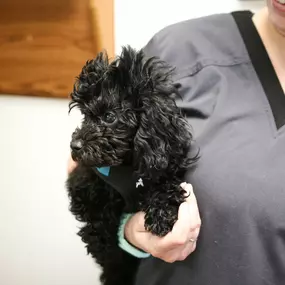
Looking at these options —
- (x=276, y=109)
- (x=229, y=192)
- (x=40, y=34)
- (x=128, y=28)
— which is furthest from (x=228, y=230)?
(x=40, y=34)

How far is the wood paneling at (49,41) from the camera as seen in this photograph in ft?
3.84

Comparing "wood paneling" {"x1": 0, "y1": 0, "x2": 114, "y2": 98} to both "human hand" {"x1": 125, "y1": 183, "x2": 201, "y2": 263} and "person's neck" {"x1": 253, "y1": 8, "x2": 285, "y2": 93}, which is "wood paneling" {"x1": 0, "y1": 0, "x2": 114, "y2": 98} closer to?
"person's neck" {"x1": 253, "y1": 8, "x2": 285, "y2": 93}

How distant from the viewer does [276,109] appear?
2.52 ft

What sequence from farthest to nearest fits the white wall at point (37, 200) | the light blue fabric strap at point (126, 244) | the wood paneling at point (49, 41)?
the white wall at point (37, 200)
the wood paneling at point (49, 41)
the light blue fabric strap at point (126, 244)

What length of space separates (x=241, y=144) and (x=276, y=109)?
3.7 inches

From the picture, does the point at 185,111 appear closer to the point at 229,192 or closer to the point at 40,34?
the point at 229,192

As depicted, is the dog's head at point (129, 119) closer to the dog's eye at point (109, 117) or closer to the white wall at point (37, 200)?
the dog's eye at point (109, 117)

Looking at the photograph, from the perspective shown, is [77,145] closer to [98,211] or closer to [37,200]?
[98,211]

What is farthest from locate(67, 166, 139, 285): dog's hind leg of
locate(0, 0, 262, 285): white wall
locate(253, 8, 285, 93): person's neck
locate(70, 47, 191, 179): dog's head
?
locate(0, 0, 262, 285): white wall

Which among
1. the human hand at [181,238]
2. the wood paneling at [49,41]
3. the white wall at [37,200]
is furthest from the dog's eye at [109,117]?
the white wall at [37,200]

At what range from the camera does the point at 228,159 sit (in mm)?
725

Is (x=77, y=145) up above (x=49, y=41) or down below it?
above

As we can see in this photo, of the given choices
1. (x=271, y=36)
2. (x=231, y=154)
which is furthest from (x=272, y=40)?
(x=231, y=154)

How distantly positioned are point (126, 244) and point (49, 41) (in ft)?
2.19
